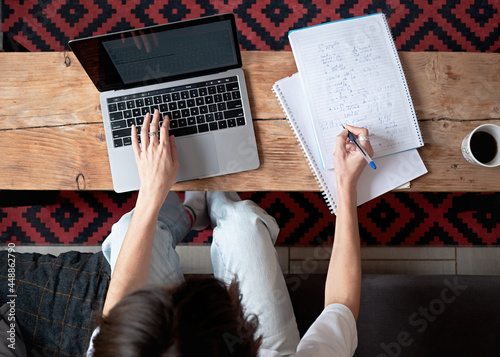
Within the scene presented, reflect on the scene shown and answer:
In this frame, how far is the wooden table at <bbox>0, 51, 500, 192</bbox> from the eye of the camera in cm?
87

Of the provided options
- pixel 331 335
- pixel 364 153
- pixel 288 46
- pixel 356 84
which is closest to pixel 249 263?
pixel 331 335

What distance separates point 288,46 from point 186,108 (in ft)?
2.39

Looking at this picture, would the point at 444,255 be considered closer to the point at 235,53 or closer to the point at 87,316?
the point at 235,53

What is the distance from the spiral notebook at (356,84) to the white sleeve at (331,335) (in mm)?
310

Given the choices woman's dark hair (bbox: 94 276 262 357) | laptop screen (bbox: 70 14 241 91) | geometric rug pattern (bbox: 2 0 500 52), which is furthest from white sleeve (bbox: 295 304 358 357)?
geometric rug pattern (bbox: 2 0 500 52)

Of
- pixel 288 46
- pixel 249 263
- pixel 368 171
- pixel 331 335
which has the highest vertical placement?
pixel 288 46

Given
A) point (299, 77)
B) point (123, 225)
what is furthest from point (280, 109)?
point (123, 225)

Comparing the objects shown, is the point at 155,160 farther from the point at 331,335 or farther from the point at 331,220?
the point at 331,220

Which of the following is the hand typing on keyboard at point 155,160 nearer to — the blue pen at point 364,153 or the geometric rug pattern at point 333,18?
the blue pen at point 364,153

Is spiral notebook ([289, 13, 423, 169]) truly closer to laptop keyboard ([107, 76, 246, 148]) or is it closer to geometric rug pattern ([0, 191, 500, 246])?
laptop keyboard ([107, 76, 246, 148])

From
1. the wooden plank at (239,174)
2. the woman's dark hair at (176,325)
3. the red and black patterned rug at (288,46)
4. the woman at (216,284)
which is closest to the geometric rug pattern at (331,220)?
the red and black patterned rug at (288,46)

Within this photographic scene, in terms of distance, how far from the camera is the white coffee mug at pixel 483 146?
81 centimetres

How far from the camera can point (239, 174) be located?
0.86 meters

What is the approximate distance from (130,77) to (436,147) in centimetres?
71
